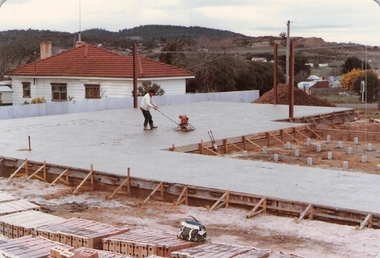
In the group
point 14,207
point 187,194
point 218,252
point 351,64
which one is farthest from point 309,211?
point 351,64

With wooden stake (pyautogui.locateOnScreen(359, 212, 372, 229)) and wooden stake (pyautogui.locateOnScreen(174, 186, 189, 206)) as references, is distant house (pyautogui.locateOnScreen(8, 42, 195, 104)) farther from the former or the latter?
wooden stake (pyautogui.locateOnScreen(359, 212, 372, 229))

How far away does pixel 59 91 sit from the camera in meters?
30.5

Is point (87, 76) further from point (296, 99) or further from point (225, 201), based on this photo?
point (225, 201)

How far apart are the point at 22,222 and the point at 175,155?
5.32m

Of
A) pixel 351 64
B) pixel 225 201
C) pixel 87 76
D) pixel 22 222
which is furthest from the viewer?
pixel 351 64

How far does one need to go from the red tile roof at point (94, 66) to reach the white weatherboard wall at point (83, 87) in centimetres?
24

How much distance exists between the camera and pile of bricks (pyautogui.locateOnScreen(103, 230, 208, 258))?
7.14 m

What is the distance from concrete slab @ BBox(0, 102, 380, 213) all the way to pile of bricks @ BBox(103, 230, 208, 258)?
2764 millimetres

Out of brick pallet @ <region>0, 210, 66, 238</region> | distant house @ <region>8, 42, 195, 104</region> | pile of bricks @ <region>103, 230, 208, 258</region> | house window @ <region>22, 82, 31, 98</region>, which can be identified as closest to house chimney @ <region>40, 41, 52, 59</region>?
distant house @ <region>8, 42, 195, 104</region>

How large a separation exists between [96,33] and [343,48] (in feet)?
71.8

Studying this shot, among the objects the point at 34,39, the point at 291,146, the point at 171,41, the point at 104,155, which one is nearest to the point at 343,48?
the point at 171,41

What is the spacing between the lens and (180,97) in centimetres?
2806

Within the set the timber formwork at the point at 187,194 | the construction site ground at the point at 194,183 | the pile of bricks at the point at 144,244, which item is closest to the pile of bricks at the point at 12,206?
the construction site ground at the point at 194,183

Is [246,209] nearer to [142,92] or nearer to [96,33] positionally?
[142,92]
